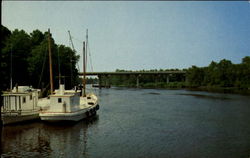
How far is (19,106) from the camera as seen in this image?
29969 millimetres

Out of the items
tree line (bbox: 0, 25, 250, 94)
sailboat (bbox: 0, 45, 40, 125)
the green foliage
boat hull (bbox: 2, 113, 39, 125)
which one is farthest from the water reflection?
the green foliage

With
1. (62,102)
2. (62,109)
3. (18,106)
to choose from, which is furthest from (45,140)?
(18,106)

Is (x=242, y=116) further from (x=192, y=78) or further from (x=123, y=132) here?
(x=192, y=78)

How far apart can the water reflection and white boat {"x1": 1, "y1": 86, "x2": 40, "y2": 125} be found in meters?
0.98

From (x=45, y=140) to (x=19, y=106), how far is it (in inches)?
325

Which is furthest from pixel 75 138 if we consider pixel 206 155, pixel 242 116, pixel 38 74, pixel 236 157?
pixel 38 74

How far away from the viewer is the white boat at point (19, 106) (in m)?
29.0

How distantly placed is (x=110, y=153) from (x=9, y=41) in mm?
50922

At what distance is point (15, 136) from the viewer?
81.0 ft

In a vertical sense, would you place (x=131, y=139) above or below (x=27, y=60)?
below

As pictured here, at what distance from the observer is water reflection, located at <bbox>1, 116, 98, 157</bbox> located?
20.1 meters

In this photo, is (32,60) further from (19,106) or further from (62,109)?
(62,109)

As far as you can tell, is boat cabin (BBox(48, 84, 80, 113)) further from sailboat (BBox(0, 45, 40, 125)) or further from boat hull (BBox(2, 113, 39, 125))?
boat hull (BBox(2, 113, 39, 125))

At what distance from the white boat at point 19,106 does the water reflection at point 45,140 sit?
3.21ft
